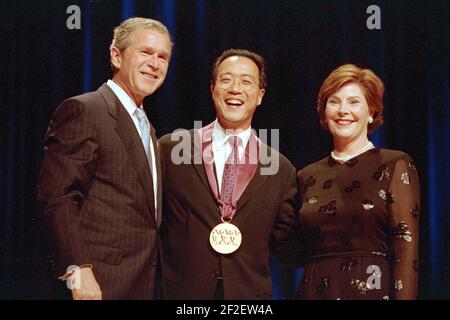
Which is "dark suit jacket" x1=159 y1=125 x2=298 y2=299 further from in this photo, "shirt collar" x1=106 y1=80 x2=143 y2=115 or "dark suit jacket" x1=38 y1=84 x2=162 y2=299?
"shirt collar" x1=106 y1=80 x2=143 y2=115

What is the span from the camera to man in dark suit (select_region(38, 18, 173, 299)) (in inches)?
88.7

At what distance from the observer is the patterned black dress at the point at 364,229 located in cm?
255

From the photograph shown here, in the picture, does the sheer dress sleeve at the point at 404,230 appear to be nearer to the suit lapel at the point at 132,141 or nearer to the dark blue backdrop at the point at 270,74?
the dark blue backdrop at the point at 270,74

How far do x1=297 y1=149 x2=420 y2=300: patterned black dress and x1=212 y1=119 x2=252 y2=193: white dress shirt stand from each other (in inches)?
14.9

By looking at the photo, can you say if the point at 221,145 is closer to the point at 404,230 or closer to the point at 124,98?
the point at 124,98

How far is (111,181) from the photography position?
2.40 m

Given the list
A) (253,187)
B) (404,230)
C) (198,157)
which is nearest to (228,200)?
(253,187)

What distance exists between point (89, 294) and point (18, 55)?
1.56 m

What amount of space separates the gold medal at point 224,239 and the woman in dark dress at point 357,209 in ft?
1.05

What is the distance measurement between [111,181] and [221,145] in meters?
0.63

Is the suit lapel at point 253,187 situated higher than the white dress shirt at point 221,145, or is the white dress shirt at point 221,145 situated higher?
the white dress shirt at point 221,145

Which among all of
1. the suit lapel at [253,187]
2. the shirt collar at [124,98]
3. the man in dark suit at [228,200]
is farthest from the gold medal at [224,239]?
the shirt collar at [124,98]

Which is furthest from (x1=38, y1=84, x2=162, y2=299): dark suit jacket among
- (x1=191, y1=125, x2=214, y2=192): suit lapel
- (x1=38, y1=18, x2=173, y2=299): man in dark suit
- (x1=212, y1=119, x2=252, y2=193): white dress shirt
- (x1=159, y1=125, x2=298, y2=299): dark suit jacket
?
(x1=212, y1=119, x2=252, y2=193): white dress shirt
